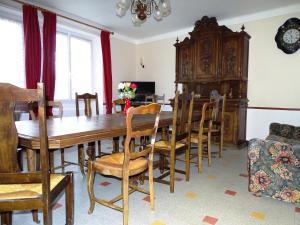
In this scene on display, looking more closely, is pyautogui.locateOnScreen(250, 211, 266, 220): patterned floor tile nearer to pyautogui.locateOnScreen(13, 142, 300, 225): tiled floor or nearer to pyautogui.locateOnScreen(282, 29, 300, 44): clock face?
pyautogui.locateOnScreen(13, 142, 300, 225): tiled floor

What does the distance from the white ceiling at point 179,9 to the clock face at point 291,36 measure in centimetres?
45

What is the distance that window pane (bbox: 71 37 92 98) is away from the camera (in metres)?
5.08

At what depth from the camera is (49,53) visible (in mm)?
4137

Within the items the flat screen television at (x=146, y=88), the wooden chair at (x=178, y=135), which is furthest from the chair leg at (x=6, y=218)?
the flat screen television at (x=146, y=88)

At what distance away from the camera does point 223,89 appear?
493 cm

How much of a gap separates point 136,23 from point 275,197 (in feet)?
8.53

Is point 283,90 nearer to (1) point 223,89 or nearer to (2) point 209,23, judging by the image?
(1) point 223,89

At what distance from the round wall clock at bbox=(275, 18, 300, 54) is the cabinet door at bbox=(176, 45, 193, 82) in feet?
5.60

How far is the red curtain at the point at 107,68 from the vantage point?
529 centimetres

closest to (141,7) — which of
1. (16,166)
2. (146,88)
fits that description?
(16,166)

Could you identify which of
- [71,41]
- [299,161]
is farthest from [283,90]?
[71,41]

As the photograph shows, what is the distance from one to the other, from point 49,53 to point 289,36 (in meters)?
4.39

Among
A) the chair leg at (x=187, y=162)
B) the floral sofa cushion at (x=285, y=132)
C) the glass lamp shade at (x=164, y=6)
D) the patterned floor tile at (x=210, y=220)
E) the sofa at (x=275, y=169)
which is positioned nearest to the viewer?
the patterned floor tile at (x=210, y=220)

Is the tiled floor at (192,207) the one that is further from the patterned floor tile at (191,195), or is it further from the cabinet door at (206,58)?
the cabinet door at (206,58)
